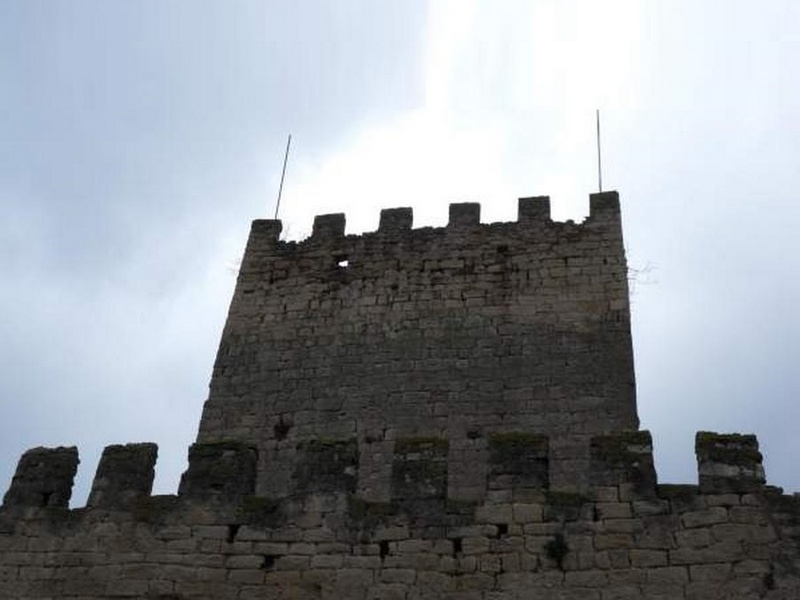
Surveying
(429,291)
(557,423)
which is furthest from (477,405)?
(429,291)

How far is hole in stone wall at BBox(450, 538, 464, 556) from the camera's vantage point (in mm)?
7162

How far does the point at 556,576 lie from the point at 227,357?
6851 mm

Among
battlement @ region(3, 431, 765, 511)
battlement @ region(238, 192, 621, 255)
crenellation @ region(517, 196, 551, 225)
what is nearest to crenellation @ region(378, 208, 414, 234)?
battlement @ region(238, 192, 621, 255)

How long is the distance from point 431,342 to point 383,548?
16.7 ft

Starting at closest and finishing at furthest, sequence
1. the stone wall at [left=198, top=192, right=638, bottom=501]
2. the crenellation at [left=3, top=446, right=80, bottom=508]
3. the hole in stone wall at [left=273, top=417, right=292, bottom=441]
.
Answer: the crenellation at [left=3, top=446, right=80, bottom=508] → the stone wall at [left=198, top=192, right=638, bottom=501] → the hole in stone wall at [left=273, top=417, right=292, bottom=441]

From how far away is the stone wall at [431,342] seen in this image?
439 inches

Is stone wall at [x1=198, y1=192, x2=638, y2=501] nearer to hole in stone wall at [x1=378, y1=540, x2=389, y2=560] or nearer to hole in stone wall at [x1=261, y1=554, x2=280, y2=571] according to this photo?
hole in stone wall at [x1=378, y1=540, x2=389, y2=560]

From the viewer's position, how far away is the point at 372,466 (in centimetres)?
1105

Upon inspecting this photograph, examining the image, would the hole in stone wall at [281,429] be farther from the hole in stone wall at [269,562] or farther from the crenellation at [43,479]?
the hole in stone wall at [269,562]

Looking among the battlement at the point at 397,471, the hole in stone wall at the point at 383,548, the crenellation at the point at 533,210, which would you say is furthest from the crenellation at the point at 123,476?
the crenellation at the point at 533,210

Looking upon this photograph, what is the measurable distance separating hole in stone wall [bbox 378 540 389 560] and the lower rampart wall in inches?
0.6

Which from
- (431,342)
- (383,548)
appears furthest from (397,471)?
(431,342)

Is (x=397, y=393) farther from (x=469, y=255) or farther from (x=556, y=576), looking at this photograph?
(x=556, y=576)

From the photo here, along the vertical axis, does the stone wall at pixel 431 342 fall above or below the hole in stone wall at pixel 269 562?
above
